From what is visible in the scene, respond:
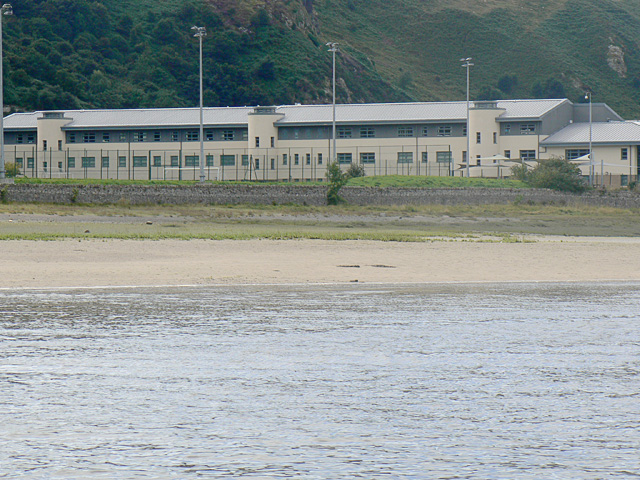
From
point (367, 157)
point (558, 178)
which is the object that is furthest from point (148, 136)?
point (558, 178)

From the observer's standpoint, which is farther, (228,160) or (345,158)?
(228,160)

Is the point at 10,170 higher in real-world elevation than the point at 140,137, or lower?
lower

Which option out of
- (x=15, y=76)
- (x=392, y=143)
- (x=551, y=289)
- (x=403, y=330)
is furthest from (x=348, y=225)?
(x=15, y=76)

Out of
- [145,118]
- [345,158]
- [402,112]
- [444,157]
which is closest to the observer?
[444,157]

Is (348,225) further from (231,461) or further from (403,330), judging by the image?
(231,461)

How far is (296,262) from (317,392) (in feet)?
48.5

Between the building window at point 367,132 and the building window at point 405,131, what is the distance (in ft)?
7.36

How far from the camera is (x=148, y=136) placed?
86.7 m

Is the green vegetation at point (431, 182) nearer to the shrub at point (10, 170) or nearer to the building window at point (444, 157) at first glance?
the building window at point (444, 157)

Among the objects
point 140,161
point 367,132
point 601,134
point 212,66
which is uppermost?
point 212,66

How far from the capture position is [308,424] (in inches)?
299

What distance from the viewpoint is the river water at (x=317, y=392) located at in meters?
6.62

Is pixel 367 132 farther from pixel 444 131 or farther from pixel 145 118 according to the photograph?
pixel 145 118

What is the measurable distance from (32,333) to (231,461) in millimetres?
6158
